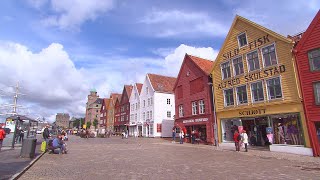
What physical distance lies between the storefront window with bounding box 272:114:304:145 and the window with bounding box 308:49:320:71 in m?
4.17

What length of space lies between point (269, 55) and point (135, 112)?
41.4 metres

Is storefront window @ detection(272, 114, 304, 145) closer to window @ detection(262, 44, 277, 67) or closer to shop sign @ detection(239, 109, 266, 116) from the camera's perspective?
shop sign @ detection(239, 109, 266, 116)

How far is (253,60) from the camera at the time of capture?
984 inches

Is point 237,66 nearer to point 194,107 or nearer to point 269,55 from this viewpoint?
point 269,55

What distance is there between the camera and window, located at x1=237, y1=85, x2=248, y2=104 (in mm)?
25688

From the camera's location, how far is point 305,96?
19938 mm

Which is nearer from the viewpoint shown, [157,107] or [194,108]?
[194,108]

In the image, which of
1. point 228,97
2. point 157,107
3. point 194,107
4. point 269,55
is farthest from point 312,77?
point 157,107

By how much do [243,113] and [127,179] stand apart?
18.3 m

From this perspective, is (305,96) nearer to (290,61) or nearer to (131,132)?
(290,61)

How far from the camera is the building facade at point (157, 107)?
165ft

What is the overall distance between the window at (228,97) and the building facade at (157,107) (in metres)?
23.1

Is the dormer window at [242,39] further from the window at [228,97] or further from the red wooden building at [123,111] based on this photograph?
the red wooden building at [123,111]

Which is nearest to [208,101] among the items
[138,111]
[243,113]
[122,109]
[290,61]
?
[243,113]
